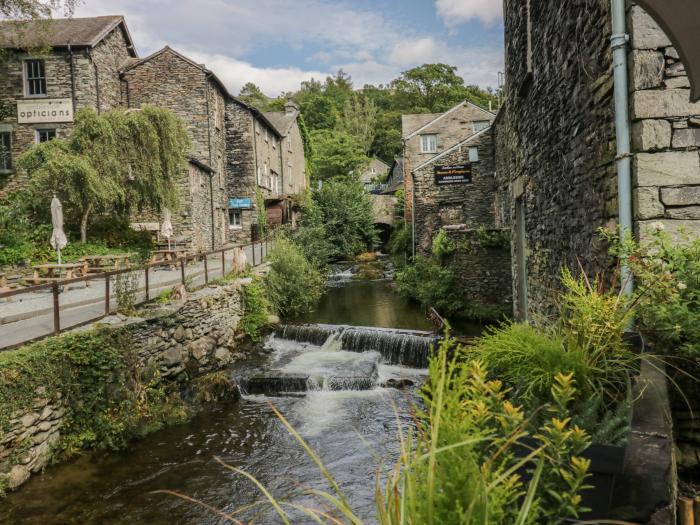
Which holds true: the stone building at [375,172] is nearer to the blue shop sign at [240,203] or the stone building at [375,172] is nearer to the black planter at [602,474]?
the blue shop sign at [240,203]

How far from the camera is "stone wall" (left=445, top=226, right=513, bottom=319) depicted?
1565 centimetres

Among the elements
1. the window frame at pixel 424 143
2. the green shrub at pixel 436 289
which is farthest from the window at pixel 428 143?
the green shrub at pixel 436 289

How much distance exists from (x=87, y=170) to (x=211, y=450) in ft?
41.3

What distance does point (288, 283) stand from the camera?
55.6ft

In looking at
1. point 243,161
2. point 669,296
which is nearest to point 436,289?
point 669,296

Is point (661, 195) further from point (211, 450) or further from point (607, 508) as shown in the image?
point (211, 450)

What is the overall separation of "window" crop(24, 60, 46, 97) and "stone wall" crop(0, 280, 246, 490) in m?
13.9

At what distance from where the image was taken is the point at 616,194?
13.7 ft

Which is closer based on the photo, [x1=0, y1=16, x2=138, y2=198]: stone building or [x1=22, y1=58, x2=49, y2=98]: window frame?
[x1=0, y1=16, x2=138, y2=198]: stone building

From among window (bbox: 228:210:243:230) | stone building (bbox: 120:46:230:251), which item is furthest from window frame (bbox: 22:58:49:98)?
window (bbox: 228:210:243:230)

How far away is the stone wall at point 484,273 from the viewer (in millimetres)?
15648

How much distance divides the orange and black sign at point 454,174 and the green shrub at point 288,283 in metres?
8.02

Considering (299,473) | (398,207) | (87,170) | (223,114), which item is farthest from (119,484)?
(398,207)

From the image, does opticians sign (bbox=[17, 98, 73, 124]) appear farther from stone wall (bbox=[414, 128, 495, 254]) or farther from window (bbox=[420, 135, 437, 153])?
window (bbox=[420, 135, 437, 153])
